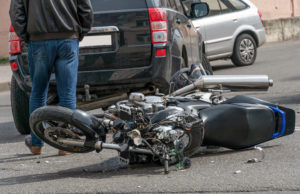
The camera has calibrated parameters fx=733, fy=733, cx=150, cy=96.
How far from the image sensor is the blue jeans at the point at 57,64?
20.7 ft

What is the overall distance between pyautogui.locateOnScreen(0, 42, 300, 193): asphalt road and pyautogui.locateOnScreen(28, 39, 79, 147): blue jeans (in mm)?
598

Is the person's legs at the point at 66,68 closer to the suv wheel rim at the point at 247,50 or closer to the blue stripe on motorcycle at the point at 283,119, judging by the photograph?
the blue stripe on motorcycle at the point at 283,119

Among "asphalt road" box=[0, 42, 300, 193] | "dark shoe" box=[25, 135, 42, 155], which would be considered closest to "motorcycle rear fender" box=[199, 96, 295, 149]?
"asphalt road" box=[0, 42, 300, 193]

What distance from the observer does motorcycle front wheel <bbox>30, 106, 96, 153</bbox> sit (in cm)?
548

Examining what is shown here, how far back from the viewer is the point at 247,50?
52.7ft

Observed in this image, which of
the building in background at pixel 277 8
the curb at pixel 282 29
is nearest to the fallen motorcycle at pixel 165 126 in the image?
the curb at pixel 282 29

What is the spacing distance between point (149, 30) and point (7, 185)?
9.30 feet

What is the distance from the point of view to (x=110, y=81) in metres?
7.70

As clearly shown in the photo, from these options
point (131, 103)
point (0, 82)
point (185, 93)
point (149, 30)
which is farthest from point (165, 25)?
point (0, 82)

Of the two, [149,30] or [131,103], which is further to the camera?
[149,30]

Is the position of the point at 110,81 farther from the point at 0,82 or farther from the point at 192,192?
the point at 0,82

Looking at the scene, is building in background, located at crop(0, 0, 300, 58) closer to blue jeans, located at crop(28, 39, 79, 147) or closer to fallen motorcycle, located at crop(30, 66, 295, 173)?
blue jeans, located at crop(28, 39, 79, 147)

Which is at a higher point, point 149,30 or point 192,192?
point 149,30

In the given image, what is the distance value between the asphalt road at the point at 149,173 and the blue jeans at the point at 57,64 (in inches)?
23.6
